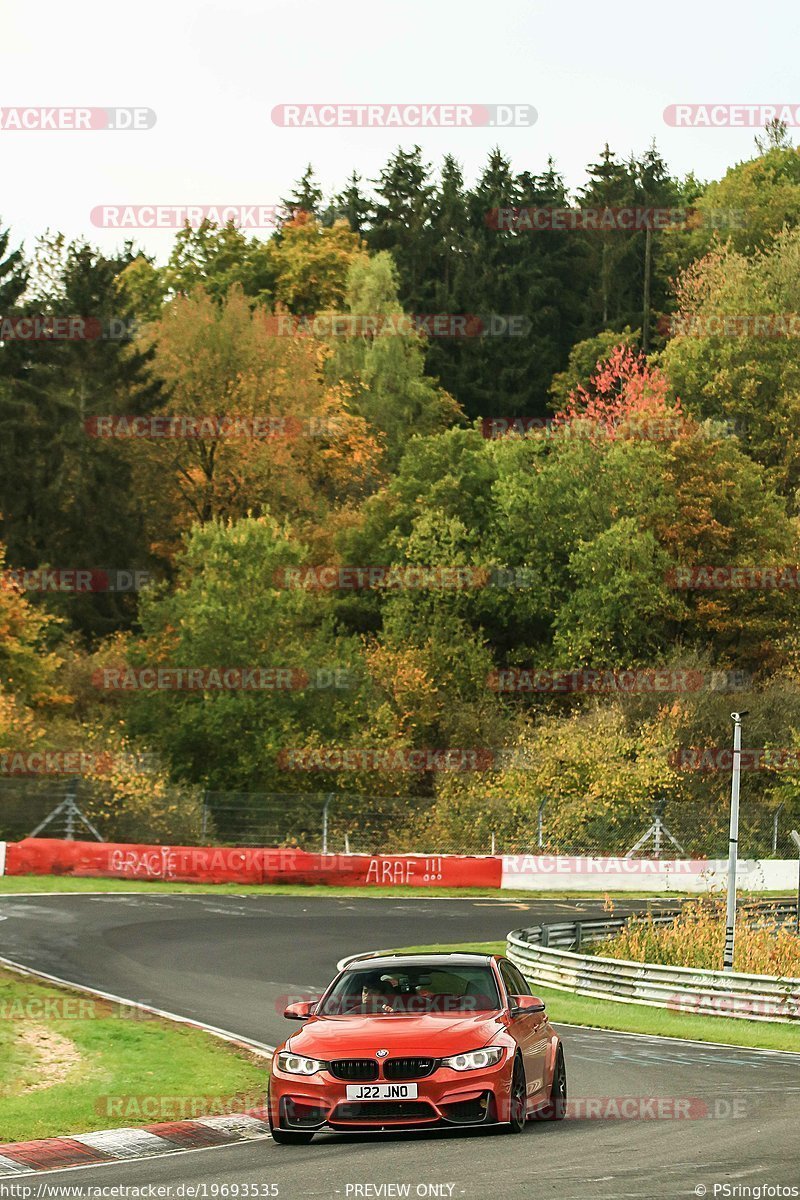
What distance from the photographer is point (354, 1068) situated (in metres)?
12.6

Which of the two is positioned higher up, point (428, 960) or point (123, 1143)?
point (428, 960)

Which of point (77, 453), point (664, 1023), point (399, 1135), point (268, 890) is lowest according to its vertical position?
point (268, 890)

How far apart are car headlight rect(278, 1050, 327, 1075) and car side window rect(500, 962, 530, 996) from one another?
6.49 feet

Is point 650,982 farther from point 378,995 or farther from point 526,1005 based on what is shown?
point 378,995

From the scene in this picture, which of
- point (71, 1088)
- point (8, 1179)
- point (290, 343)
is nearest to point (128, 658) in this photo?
point (290, 343)

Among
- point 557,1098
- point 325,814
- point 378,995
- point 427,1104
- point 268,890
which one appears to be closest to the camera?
point 427,1104

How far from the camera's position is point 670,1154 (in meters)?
11.7

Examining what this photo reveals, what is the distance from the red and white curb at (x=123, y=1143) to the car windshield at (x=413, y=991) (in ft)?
4.17

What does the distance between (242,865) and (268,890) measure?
4.98ft

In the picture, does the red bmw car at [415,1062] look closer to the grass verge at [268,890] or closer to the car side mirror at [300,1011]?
the car side mirror at [300,1011]

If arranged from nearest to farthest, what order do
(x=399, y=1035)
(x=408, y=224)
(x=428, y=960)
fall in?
(x=399, y=1035)
(x=428, y=960)
(x=408, y=224)

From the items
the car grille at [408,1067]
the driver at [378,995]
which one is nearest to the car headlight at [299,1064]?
the car grille at [408,1067]

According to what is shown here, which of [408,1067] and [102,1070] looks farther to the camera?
[102,1070]

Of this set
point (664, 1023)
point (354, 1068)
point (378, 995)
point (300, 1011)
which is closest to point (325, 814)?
point (664, 1023)
